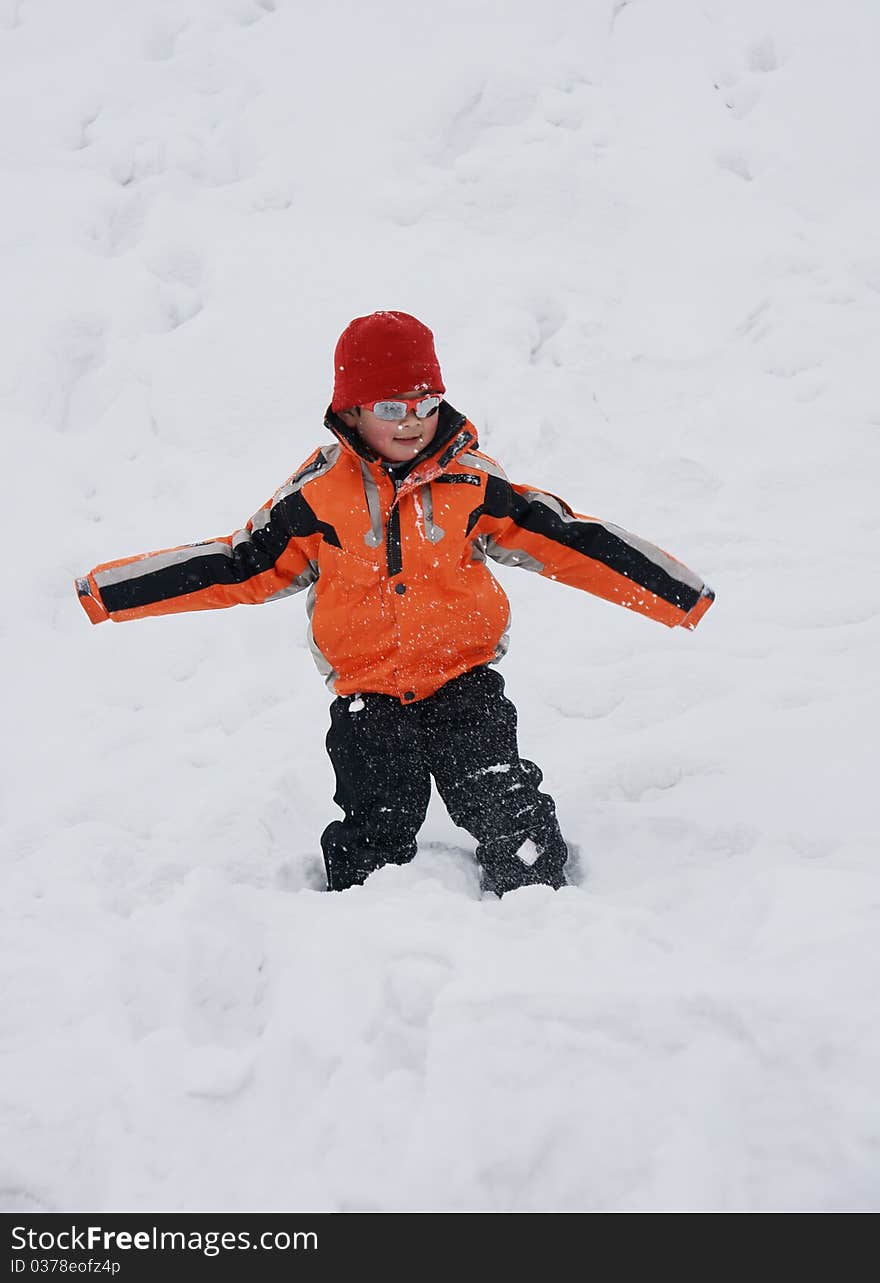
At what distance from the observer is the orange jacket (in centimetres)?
224

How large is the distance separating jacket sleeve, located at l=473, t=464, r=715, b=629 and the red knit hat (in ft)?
0.92

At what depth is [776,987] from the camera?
4.77 feet

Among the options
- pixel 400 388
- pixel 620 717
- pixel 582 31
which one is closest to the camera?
pixel 400 388

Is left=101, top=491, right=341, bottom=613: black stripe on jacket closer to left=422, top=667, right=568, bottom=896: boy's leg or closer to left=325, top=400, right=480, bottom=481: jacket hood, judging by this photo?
left=325, top=400, right=480, bottom=481: jacket hood

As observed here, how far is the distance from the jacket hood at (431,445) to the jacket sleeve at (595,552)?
11 cm

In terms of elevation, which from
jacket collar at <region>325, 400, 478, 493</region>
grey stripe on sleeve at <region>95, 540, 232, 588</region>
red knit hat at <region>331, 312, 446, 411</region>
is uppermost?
red knit hat at <region>331, 312, 446, 411</region>

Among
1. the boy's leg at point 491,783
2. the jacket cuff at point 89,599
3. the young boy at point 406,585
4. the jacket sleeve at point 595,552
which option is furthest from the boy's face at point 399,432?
the jacket cuff at point 89,599

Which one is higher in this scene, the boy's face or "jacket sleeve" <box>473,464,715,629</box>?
the boy's face

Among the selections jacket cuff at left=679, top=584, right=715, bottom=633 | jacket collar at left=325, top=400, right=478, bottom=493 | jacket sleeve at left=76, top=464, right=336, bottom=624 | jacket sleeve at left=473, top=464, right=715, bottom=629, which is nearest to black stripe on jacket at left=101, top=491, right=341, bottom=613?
jacket sleeve at left=76, top=464, right=336, bottom=624

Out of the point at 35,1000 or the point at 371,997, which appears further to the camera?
the point at 35,1000

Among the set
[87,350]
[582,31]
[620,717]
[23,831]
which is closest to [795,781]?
[620,717]

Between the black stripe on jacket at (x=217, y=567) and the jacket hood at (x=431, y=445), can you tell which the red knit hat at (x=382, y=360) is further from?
the black stripe on jacket at (x=217, y=567)

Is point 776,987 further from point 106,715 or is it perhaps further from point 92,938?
point 106,715

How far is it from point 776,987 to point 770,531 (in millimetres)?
2293
